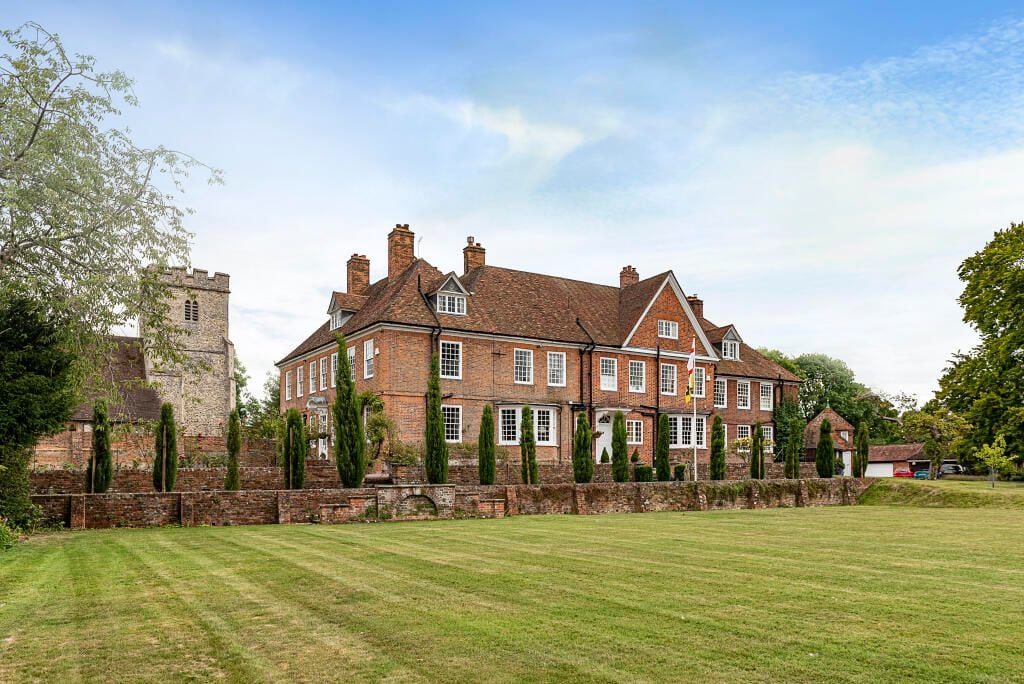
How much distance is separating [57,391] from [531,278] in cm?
2837

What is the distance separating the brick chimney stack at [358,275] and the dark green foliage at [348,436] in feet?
61.1

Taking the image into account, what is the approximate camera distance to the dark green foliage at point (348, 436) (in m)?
25.0

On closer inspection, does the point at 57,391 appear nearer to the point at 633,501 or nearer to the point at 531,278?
the point at 633,501

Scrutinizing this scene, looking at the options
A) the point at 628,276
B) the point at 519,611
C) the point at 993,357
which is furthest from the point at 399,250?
the point at 519,611

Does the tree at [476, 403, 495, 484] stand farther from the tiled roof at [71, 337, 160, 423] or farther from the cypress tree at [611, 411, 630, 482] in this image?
the tiled roof at [71, 337, 160, 423]

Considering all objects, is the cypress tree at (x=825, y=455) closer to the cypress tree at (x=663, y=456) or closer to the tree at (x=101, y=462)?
the cypress tree at (x=663, y=456)

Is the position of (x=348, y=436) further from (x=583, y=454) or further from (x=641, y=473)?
(x=641, y=473)

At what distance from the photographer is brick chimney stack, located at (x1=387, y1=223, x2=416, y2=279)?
41438 mm

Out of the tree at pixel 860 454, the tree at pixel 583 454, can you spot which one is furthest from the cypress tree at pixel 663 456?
the tree at pixel 860 454

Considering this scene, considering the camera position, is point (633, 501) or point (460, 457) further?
point (460, 457)

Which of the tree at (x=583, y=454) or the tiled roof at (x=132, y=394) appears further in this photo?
the tiled roof at (x=132, y=394)

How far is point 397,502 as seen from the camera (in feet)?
75.8

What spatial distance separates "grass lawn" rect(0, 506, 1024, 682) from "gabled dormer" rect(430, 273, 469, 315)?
2267cm

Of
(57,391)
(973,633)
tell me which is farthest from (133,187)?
(973,633)
